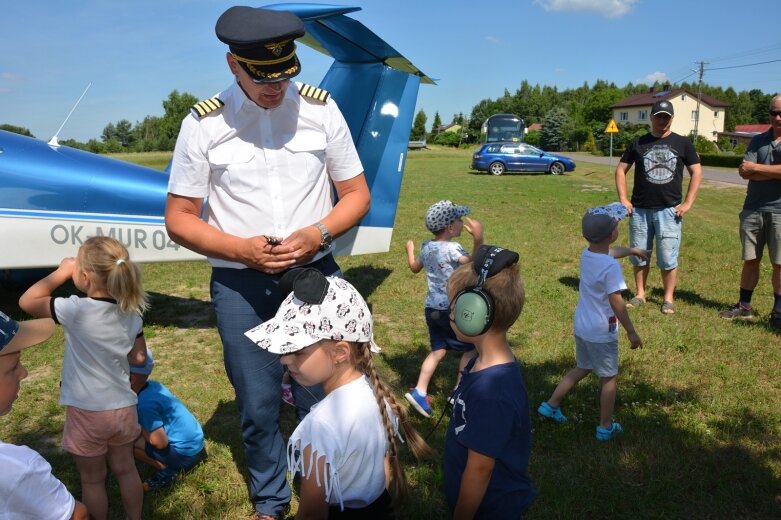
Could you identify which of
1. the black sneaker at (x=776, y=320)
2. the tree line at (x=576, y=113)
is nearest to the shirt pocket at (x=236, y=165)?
the black sneaker at (x=776, y=320)

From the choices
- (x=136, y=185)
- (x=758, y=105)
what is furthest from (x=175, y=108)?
(x=758, y=105)

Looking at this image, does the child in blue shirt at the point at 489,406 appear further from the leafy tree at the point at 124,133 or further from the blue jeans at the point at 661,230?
the leafy tree at the point at 124,133

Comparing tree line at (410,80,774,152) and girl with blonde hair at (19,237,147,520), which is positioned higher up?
tree line at (410,80,774,152)

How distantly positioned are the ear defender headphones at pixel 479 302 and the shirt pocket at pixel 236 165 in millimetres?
1081

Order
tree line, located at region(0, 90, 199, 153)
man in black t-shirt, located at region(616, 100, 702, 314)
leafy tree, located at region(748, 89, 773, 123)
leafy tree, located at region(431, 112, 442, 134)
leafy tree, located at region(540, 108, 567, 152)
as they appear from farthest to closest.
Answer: leafy tree, located at region(431, 112, 442, 134) → leafy tree, located at region(748, 89, 773, 123) → leafy tree, located at region(540, 108, 567, 152) → tree line, located at region(0, 90, 199, 153) → man in black t-shirt, located at region(616, 100, 702, 314)

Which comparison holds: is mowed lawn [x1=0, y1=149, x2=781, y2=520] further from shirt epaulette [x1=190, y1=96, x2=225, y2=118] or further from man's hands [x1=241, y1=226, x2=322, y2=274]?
shirt epaulette [x1=190, y1=96, x2=225, y2=118]

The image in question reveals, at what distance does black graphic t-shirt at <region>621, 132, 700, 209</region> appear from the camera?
5.89m

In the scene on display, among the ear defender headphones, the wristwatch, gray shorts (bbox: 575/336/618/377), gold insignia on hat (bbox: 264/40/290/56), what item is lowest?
gray shorts (bbox: 575/336/618/377)

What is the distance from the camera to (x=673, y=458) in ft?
11.1

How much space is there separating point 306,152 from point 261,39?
0.53 meters

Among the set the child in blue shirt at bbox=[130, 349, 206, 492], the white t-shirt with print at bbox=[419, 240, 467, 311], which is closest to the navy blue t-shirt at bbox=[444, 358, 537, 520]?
the child in blue shirt at bbox=[130, 349, 206, 492]

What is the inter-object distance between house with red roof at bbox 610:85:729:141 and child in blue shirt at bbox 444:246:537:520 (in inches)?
3297

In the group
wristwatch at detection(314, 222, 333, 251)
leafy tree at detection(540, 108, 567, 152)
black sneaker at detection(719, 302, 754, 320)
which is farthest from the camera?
leafy tree at detection(540, 108, 567, 152)

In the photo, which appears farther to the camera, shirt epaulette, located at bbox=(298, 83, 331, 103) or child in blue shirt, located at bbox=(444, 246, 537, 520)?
Result: shirt epaulette, located at bbox=(298, 83, 331, 103)
